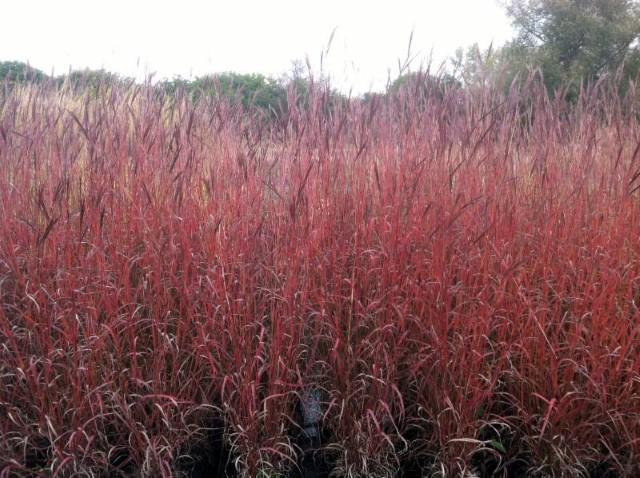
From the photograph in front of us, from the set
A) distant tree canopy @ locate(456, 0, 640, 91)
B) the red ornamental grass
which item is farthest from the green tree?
the red ornamental grass

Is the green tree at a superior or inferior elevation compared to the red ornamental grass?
superior

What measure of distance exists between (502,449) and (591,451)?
16.5 inches

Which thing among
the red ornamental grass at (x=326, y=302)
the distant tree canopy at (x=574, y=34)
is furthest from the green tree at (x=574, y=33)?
the red ornamental grass at (x=326, y=302)

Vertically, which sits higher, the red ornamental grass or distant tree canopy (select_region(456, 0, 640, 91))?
distant tree canopy (select_region(456, 0, 640, 91))

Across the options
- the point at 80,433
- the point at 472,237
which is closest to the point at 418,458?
the point at 472,237

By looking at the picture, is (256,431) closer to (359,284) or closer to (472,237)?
(359,284)

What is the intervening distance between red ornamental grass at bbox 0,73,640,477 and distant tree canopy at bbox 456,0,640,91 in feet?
46.6

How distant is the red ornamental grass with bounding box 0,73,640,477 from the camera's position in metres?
2.33

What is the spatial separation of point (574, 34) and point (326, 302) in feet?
56.3

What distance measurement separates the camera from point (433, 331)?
7.58 feet

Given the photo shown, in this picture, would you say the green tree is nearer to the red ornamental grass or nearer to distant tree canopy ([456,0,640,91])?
distant tree canopy ([456,0,640,91])

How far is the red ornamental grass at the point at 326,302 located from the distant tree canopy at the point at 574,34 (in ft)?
46.6

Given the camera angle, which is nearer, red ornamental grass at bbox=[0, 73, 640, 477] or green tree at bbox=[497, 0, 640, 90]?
red ornamental grass at bbox=[0, 73, 640, 477]

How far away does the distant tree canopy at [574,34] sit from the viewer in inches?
613
